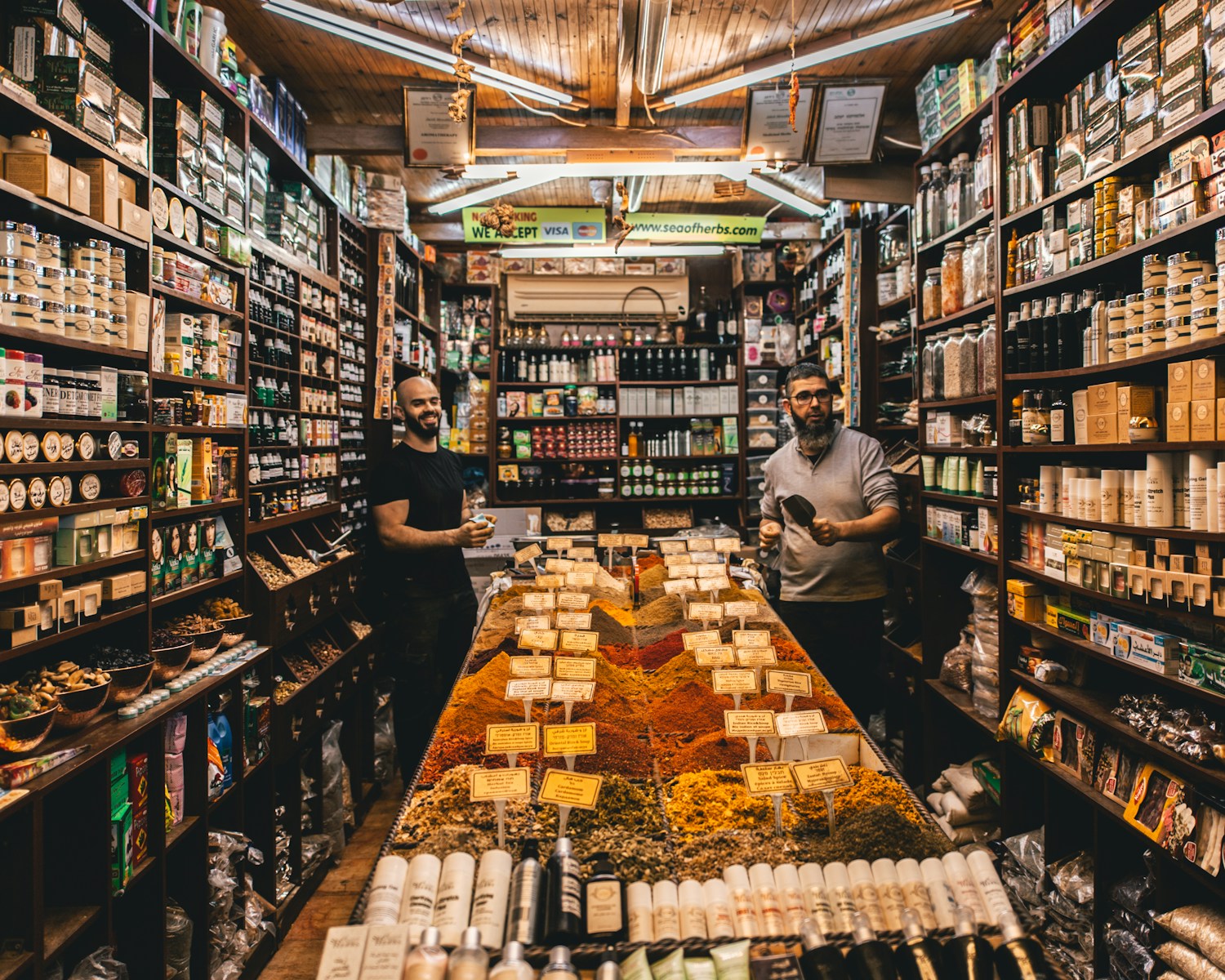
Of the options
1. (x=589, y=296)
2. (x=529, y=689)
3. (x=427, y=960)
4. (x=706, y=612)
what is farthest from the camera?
(x=589, y=296)

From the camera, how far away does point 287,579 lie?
336 cm

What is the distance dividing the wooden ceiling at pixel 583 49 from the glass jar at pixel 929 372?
42.5 inches

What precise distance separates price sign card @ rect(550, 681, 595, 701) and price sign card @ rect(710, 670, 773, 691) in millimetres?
339

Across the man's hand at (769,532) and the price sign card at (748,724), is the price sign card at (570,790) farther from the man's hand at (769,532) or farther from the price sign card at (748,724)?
the man's hand at (769,532)

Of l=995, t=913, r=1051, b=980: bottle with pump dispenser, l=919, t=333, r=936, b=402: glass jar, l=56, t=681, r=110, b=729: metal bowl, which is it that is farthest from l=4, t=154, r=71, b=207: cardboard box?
l=919, t=333, r=936, b=402: glass jar

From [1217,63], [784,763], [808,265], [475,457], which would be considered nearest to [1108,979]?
[784,763]

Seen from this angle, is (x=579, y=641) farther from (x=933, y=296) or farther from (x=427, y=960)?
(x=933, y=296)

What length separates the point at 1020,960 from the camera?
1201 mm

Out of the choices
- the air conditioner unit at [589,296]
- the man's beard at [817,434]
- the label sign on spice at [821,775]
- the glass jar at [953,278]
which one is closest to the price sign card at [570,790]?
the label sign on spice at [821,775]

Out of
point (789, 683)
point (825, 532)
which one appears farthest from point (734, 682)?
point (825, 532)

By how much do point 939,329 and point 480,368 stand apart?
394 cm

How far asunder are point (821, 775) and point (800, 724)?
23 centimetres

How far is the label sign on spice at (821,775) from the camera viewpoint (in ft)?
5.37

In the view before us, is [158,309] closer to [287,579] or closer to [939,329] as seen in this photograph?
[287,579]
